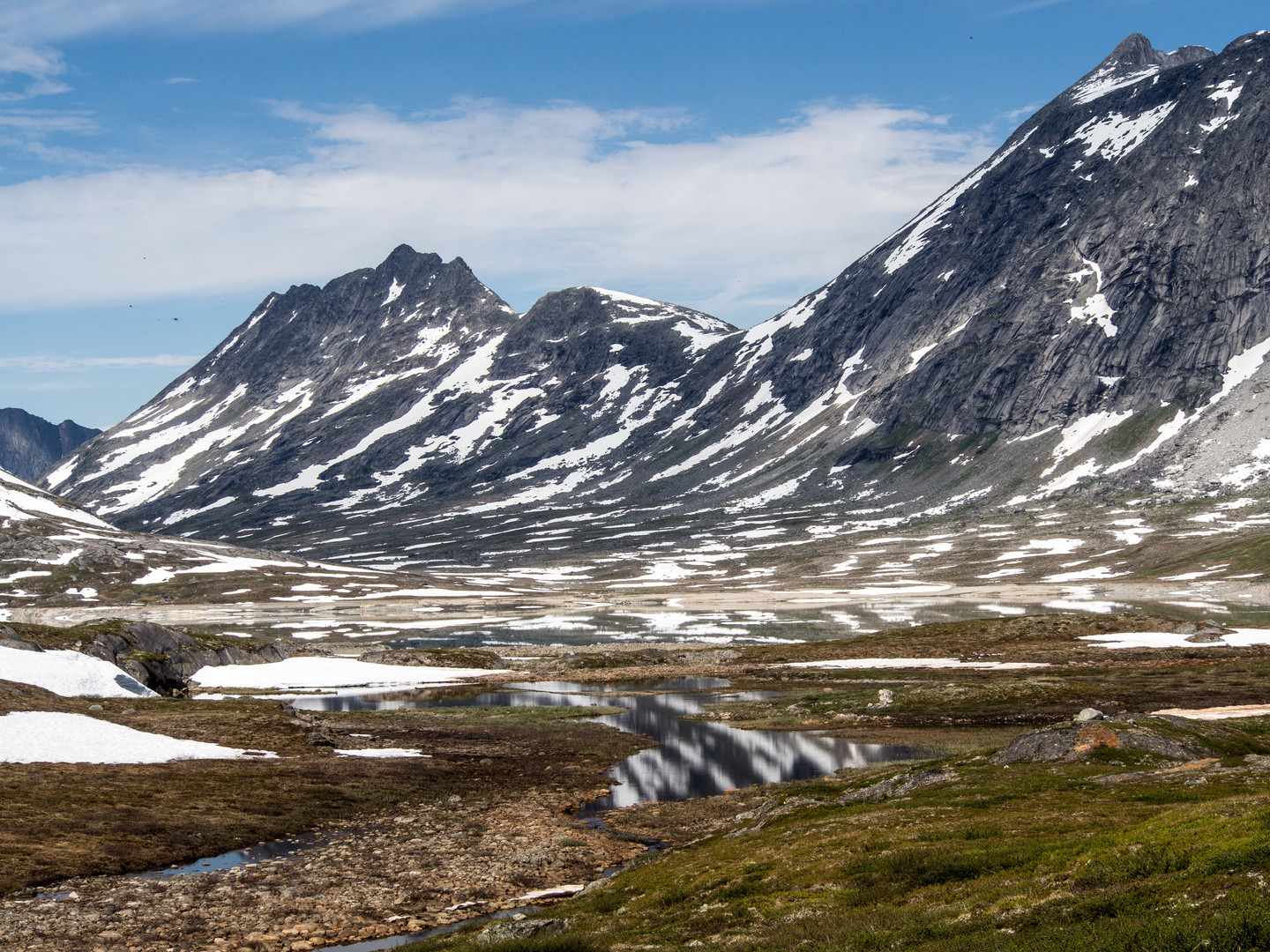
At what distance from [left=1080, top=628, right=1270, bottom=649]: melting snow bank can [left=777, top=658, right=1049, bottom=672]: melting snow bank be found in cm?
1406

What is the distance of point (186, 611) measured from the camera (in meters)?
178

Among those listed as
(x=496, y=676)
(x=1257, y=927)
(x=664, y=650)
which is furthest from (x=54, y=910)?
(x=664, y=650)

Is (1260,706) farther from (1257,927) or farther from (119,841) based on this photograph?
(119,841)

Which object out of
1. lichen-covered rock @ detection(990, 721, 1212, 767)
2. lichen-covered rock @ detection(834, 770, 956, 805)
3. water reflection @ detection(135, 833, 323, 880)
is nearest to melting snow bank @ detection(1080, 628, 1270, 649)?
lichen-covered rock @ detection(990, 721, 1212, 767)

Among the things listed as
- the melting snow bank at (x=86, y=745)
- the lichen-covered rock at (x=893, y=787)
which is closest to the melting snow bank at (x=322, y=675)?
the melting snow bank at (x=86, y=745)

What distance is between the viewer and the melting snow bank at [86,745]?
45.8m

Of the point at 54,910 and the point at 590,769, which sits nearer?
the point at 54,910

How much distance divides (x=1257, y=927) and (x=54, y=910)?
28.9m

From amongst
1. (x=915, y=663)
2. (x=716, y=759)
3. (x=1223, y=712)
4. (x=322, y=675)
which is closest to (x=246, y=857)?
(x=716, y=759)

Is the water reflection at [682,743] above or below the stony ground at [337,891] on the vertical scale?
below

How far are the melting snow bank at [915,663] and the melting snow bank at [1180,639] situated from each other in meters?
14.1

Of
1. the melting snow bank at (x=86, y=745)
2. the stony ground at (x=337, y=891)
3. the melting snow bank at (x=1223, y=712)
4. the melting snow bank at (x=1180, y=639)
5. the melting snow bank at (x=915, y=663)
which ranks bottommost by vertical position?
the melting snow bank at (x=1180, y=639)

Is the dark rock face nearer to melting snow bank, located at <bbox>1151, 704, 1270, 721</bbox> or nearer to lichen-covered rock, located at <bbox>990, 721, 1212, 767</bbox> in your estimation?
lichen-covered rock, located at <bbox>990, 721, 1212, 767</bbox>

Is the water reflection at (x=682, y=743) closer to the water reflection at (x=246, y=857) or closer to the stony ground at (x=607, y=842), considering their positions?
the stony ground at (x=607, y=842)
